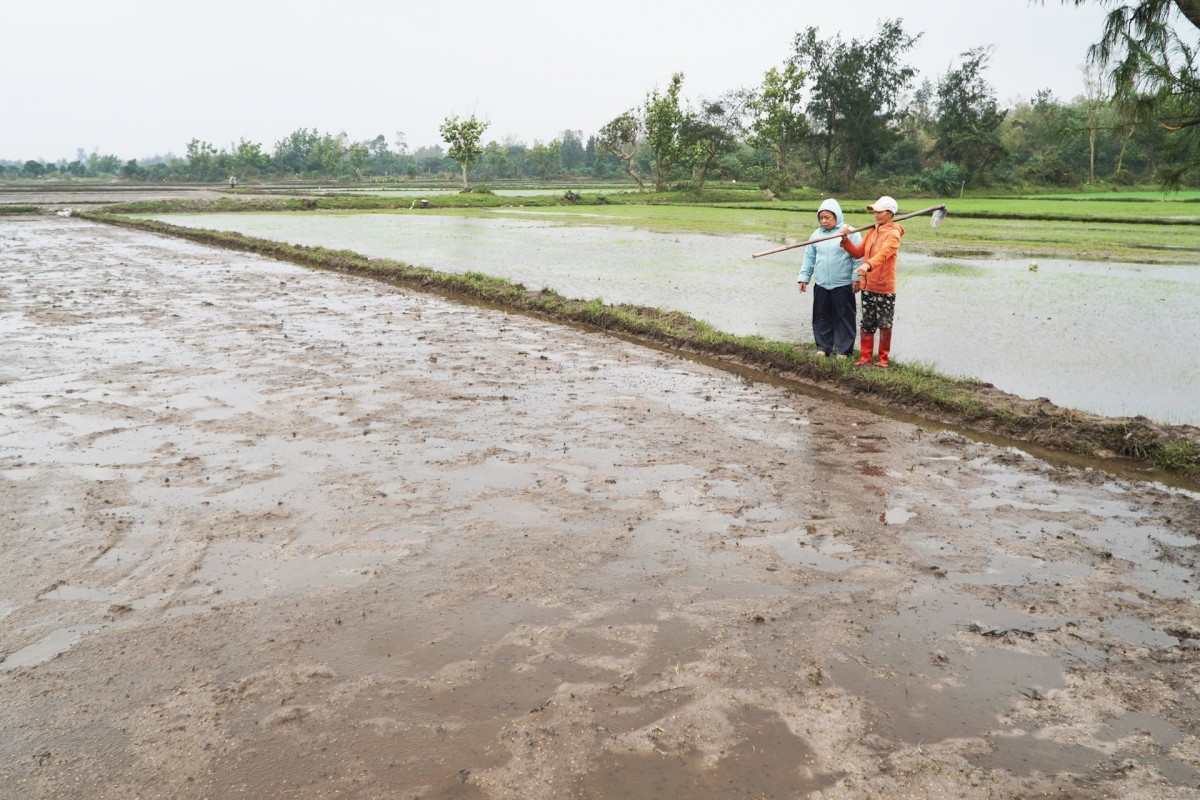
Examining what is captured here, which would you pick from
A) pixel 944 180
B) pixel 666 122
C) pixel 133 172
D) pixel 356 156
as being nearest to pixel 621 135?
pixel 666 122

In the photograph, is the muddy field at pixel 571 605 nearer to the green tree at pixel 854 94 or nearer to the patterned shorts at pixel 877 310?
the patterned shorts at pixel 877 310

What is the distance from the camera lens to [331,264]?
17.4 m

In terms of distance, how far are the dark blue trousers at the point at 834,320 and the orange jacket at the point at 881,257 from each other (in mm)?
368

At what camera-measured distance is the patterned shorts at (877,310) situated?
7.75m

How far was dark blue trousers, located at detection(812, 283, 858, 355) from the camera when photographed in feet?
27.0

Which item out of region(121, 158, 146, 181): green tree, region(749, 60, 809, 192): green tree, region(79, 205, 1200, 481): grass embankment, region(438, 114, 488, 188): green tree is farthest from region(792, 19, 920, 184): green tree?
region(121, 158, 146, 181): green tree

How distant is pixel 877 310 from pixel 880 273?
37 cm

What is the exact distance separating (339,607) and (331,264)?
15032mm

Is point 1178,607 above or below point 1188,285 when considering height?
below

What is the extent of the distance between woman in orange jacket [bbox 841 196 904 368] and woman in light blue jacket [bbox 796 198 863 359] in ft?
0.59

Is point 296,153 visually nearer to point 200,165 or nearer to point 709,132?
point 200,165

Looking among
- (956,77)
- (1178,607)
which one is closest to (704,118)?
(956,77)

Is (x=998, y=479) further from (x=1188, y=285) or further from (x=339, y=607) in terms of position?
(x=1188, y=285)

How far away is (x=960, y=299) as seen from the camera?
12.4 metres
